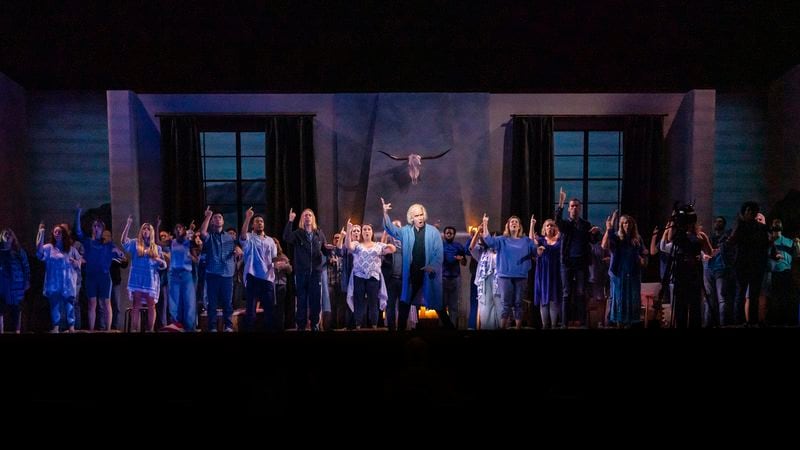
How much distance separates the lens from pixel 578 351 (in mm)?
3994

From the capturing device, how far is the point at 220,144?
15.1 meters

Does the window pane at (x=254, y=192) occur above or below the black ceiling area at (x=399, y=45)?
below

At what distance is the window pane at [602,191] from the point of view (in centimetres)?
1357

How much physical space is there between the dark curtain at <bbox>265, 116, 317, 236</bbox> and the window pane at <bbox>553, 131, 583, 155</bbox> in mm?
6836

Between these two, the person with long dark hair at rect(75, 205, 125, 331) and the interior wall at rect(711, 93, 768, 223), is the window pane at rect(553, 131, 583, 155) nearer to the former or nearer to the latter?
the interior wall at rect(711, 93, 768, 223)

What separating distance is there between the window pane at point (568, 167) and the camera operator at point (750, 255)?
7.75 metres

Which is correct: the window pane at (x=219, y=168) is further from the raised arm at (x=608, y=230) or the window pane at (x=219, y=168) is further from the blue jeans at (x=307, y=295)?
→ the raised arm at (x=608, y=230)

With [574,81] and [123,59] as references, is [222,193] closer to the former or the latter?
[123,59]

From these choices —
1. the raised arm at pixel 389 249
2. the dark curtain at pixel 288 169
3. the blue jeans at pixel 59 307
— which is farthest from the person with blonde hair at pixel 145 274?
the raised arm at pixel 389 249

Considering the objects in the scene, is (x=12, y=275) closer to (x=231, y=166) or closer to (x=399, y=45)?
(x=399, y=45)

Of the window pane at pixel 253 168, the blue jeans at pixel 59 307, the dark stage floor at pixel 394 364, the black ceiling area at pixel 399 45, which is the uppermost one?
the black ceiling area at pixel 399 45

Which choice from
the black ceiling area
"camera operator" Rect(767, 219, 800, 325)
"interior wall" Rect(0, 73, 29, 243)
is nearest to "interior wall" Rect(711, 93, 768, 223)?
the black ceiling area

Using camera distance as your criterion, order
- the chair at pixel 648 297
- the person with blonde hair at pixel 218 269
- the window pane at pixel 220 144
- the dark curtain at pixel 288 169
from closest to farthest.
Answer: the person with blonde hair at pixel 218 269
the chair at pixel 648 297
the dark curtain at pixel 288 169
the window pane at pixel 220 144

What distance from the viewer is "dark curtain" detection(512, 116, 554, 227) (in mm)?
9406
